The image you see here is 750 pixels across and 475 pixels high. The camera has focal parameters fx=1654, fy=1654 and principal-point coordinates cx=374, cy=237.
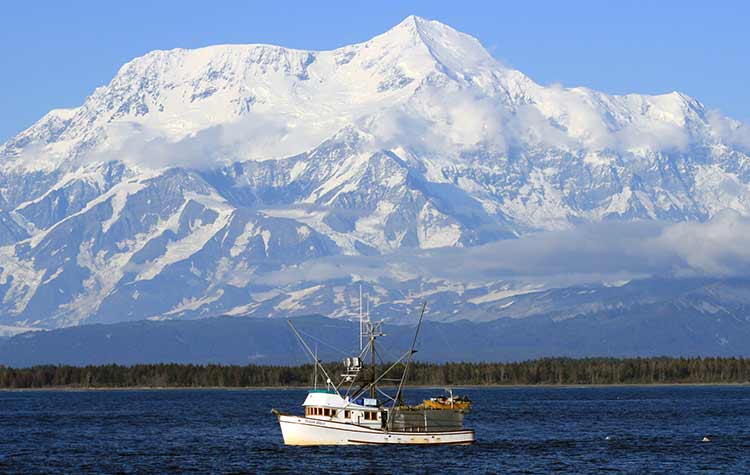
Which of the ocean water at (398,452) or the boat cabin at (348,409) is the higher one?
the boat cabin at (348,409)

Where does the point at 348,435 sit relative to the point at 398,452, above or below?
above

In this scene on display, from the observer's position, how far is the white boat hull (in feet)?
465

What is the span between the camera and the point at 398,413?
467ft

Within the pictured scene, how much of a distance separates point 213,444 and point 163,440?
10.3 meters

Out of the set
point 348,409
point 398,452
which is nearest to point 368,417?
point 348,409

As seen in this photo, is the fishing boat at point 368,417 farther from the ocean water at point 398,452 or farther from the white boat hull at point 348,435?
the ocean water at point 398,452

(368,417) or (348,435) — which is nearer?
(368,417)

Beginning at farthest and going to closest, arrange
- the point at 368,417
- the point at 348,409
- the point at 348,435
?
the point at 348,435 → the point at 368,417 → the point at 348,409

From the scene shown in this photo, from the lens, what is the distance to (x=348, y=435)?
142 metres

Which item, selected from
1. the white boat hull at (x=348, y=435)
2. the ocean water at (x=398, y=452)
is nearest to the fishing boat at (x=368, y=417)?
the white boat hull at (x=348, y=435)

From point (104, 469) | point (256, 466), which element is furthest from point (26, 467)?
point (256, 466)

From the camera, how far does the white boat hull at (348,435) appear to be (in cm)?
14175

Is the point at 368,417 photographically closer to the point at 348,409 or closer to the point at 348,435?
the point at 348,409

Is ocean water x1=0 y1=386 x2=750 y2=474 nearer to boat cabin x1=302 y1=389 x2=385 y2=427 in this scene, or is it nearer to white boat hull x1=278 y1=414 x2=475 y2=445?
white boat hull x1=278 y1=414 x2=475 y2=445
